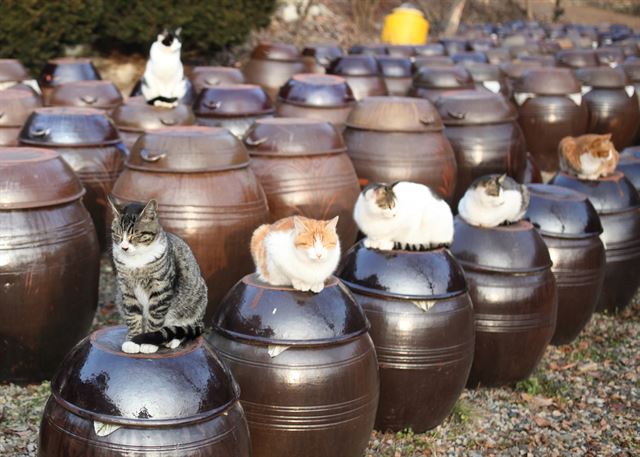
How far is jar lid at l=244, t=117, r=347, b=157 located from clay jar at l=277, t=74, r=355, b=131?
1789mm

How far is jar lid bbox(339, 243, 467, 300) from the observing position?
496 centimetres

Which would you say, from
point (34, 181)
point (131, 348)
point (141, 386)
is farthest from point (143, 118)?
point (141, 386)

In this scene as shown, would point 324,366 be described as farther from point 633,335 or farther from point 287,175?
point 633,335

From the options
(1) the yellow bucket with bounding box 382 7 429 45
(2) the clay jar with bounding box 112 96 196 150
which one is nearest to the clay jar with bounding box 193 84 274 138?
(2) the clay jar with bounding box 112 96 196 150

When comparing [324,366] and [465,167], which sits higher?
[324,366]

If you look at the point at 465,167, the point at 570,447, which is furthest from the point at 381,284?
the point at 465,167

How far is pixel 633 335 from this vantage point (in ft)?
23.9

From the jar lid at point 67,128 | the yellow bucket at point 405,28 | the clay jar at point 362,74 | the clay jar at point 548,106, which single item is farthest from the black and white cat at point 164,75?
the yellow bucket at point 405,28

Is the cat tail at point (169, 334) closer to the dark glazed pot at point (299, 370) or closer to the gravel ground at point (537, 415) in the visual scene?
the dark glazed pot at point (299, 370)

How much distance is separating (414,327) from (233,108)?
379cm

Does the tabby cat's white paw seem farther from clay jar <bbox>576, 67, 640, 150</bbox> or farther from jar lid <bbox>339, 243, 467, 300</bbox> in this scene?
clay jar <bbox>576, 67, 640, 150</bbox>

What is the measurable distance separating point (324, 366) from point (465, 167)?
4807 mm

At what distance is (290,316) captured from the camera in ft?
13.5

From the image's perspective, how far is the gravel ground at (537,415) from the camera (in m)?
5.04
